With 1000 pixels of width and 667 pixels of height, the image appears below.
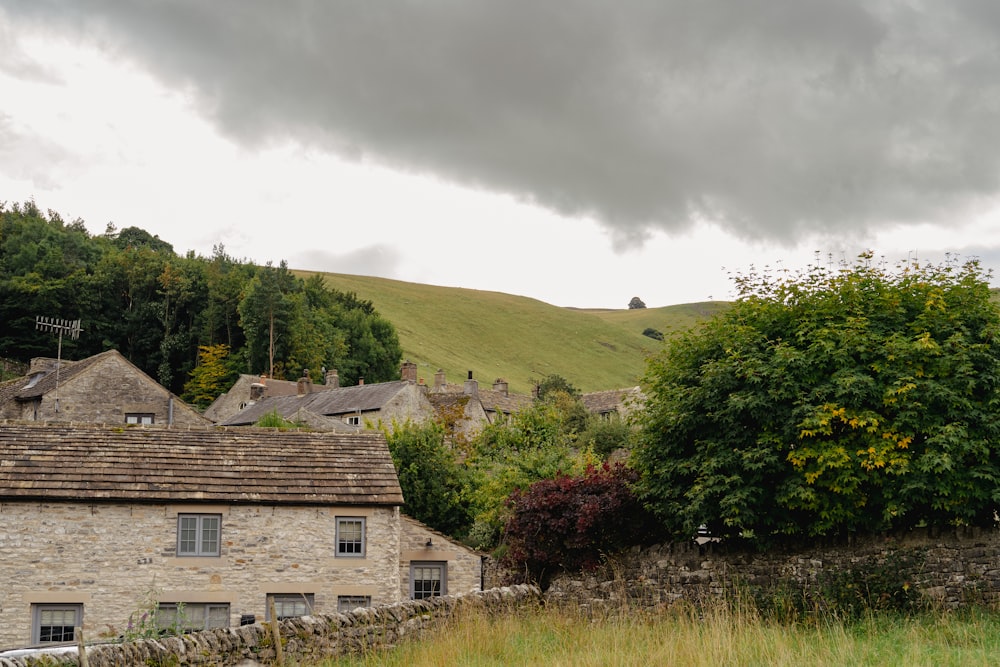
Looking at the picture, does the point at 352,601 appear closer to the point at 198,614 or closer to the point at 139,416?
the point at 198,614

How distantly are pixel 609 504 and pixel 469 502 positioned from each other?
16345 millimetres

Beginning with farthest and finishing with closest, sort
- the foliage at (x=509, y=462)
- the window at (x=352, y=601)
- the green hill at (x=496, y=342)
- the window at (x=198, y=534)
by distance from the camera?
the green hill at (x=496, y=342) < the foliage at (x=509, y=462) < the window at (x=352, y=601) < the window at (x=198, y=534)

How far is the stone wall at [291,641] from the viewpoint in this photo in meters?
12.9

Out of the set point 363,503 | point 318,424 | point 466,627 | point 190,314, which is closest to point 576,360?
point 190,314

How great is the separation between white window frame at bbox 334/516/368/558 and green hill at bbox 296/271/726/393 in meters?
112

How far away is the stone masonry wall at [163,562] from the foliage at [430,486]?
32.7ft

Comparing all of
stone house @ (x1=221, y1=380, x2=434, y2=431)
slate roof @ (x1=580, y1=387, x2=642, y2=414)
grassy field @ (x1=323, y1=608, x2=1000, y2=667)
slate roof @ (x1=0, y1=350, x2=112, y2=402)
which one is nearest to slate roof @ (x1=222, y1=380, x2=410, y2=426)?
stone house @ (x1=221, y1=380, x2=434, y2=431)

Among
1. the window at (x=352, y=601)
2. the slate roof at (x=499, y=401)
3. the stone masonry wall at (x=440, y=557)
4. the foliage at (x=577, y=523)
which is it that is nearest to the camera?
the foliage at (x=577, y=523)

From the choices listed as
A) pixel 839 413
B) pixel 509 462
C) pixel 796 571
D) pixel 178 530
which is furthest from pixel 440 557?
pixel 839 413

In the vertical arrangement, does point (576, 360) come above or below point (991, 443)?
above

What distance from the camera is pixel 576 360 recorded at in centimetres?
17800

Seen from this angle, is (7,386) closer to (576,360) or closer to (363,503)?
(363,503)

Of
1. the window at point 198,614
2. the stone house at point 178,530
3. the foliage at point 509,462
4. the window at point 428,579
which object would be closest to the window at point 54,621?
the stone house at point 178,530

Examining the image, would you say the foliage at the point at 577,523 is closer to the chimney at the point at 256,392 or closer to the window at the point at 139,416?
the window at the point at 139,416
